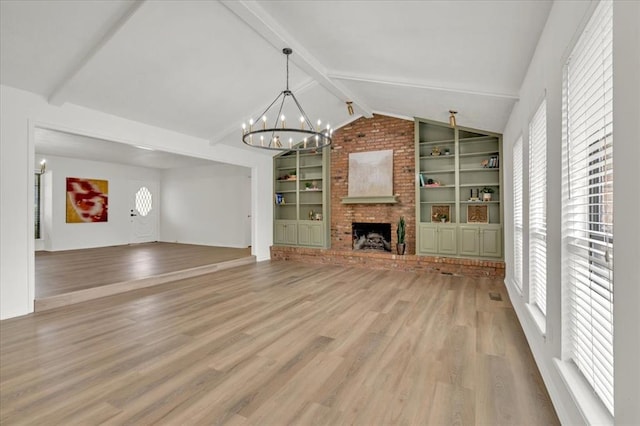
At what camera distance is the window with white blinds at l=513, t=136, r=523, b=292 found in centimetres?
406

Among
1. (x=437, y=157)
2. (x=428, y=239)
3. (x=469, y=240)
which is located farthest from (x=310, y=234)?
(x=469, y=240)

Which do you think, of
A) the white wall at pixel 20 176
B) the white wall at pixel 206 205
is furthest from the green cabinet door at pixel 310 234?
the white wall at pixel 20 176

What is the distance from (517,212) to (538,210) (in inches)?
52.3

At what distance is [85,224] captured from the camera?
948cm

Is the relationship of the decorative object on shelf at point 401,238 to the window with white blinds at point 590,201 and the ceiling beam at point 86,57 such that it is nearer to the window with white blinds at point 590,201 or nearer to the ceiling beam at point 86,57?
the window with white blinds at point 590,201

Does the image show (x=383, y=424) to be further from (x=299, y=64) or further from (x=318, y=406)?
(x=299, y=64)

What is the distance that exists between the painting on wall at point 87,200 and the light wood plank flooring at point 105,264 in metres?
1.03

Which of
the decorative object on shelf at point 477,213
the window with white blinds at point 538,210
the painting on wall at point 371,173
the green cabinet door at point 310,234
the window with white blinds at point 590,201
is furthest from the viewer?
the green cabinet door at point 310,234

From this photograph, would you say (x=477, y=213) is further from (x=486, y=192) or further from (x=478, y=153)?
(x=478, y=153)

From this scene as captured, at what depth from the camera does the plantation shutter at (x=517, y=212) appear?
4.06 metres

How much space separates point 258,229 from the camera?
7910 millimetres

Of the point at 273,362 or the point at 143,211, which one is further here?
the point at 143,211

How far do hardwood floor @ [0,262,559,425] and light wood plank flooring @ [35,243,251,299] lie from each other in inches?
35.4

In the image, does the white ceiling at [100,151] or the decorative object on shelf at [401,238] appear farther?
the white ceiling at [100,151]
